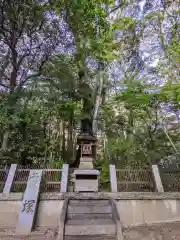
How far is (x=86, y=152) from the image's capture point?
7.34 m

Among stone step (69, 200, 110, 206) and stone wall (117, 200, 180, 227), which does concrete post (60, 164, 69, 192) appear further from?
stone wall (117, 200, 180, 227)

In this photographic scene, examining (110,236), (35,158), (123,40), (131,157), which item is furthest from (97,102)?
(110,236)

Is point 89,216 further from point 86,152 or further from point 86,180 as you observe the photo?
point 86,152

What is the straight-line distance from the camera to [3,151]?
315 inches

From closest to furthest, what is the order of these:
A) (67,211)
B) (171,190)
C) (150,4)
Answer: (67,211) < (171,190) < (150,4)

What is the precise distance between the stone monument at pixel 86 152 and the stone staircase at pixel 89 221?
0.89m

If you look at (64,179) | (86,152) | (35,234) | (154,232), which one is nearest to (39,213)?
(35,234)

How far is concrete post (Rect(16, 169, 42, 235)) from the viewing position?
4.57 m

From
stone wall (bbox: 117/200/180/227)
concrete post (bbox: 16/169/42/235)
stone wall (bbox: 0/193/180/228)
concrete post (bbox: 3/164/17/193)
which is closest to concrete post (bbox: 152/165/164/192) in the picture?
stone wall (bbox: 0/193/180/228)

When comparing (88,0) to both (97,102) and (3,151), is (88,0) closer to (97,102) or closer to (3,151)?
(97,102)

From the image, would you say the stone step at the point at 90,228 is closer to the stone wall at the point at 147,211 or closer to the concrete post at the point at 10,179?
the stone wall at the point at 147,211

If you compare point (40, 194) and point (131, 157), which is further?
point (131, 157)

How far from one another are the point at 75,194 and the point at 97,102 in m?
5.11

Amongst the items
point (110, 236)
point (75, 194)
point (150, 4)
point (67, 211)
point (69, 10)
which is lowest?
point (110, 236)
